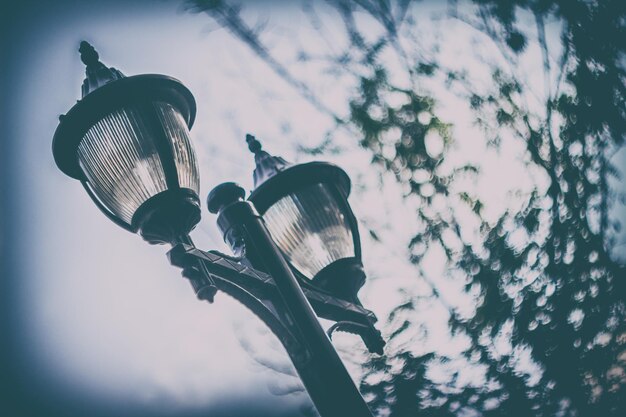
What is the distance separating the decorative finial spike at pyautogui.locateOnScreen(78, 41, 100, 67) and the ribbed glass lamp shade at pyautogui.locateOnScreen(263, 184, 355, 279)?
45.5 inches

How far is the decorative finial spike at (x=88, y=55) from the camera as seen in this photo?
7.46 feet

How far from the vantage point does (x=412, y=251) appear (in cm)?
581

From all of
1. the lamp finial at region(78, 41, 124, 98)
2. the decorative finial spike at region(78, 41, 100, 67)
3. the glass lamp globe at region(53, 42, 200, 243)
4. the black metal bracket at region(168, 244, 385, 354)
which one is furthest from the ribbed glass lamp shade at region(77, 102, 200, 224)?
the decorative finial spike at region(78, 41, 100, 67)

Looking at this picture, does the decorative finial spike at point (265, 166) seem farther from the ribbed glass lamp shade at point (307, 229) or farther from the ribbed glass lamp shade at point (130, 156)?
the ribbed glass lamp shade at point (130, 156)

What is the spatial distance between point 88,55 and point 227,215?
3.90ft

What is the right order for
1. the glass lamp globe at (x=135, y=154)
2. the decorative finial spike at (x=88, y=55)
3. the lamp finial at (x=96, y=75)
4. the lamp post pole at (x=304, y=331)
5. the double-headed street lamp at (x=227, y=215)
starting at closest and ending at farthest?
1. the lamp post pole at (x=304, y=331)
2. the double-headed street lamp at (x=227, y=215)
3. the glass lamp globe at (x=135, y=154)
4. the lamp finial at (x=96, y=75)
5. the decorative finial spike at (x=88, y=55)

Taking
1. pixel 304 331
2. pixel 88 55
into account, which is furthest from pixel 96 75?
pixel 304 331

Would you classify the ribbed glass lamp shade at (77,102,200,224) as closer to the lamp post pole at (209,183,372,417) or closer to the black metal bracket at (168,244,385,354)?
the lamp post pole at (209,183,372,417)

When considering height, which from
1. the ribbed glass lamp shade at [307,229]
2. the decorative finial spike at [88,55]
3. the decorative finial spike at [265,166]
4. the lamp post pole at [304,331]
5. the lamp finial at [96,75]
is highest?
the decorative finial spike at [88,55]

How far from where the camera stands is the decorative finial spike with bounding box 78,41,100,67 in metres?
2.27

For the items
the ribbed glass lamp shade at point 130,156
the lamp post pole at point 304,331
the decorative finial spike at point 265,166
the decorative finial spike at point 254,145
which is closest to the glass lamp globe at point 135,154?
the ribbed glass lamp shade at point 130,156

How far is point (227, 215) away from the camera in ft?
6.36

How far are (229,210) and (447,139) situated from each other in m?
4.13

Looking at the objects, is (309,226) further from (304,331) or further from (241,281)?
(304,331)
